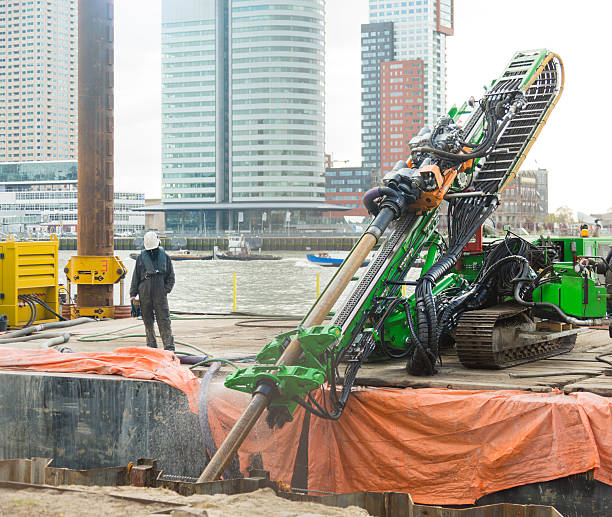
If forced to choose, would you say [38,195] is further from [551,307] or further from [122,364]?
[551,307]

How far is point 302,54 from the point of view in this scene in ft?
489

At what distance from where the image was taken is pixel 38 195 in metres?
170

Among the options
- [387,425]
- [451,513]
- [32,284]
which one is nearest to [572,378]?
[387,425]

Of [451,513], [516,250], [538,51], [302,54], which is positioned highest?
[302,54]

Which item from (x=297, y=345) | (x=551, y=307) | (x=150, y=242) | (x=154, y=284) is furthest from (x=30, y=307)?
(x=551, y=307)

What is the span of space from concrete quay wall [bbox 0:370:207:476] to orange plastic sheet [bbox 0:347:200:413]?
0.15 m

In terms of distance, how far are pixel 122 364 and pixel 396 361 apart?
12.5ft

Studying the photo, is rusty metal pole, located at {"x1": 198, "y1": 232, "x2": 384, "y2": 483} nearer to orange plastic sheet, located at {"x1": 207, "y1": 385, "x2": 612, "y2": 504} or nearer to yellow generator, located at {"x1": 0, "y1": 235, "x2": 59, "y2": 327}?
orange plastic sheet, located at {"x1": 207, "y1": 385, "x2": 612, "y2": 504}

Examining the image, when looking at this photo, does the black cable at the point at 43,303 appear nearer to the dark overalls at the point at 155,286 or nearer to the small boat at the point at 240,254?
the dark overalls at the point at 155,286

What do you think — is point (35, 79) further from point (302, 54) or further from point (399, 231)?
point (399, 231)

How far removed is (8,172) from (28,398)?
567 ft

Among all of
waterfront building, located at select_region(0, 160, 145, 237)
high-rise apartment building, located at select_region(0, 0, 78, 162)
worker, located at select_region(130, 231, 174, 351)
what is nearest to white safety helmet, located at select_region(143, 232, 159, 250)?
worker, located at select_region(130, 231, 174, 351)

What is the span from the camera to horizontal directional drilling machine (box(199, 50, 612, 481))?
8727 millimetres

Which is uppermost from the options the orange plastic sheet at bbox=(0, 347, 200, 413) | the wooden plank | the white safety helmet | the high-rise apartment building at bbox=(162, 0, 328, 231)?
the high-rise apartment building at bbox=(162, 0, 328, 231)
